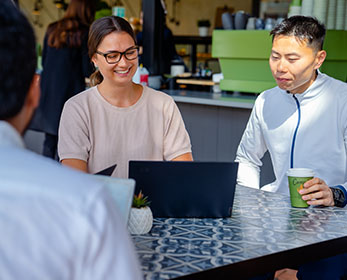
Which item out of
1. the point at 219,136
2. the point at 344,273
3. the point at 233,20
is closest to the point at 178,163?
the point at 344,273

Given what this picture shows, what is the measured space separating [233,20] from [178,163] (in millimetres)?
3217

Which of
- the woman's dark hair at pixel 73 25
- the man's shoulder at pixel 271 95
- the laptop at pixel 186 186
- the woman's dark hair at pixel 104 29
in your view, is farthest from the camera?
the woman's dark hair at pixel 73 25

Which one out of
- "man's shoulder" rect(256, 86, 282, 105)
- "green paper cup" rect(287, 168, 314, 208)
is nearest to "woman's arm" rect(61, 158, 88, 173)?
"green paper cup" rect(287, 168, 314, 208)

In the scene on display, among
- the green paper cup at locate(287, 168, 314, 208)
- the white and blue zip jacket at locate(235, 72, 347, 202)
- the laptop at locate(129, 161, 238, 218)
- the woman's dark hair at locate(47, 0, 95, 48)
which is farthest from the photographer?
the woman's dark hair at locate(47, 0, 95, 48)

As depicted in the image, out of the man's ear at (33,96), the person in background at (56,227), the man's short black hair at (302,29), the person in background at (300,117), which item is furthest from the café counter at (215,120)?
the person in background at (56,227)

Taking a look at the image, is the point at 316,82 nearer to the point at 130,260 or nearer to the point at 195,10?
the point at 130,260

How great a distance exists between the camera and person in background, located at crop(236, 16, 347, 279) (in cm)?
235

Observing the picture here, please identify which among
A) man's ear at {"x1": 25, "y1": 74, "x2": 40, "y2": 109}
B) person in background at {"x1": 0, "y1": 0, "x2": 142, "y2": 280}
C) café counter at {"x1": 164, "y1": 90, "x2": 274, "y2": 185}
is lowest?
café counter at {"x1": 164, "y1": 90, "x2": 274, "y2": 185}

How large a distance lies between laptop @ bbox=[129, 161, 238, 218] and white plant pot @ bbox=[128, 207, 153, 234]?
0.15 m

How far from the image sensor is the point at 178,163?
165 cm

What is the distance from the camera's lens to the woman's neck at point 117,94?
2.29 m

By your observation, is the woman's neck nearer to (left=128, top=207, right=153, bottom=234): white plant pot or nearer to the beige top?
the beige top

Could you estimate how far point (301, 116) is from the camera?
2.45 m

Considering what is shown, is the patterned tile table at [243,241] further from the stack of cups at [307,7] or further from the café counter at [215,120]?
the stack of cups at [307,7]
